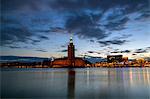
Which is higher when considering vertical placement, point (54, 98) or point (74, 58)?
point (74, 58)

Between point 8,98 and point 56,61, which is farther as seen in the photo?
point 56,61

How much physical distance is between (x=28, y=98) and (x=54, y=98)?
499 millimetres

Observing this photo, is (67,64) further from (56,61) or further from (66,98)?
(66,98)

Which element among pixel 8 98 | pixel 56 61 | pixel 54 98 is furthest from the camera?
pixel 56 61

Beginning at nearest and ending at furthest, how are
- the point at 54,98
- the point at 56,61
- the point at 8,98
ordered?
the point at 8,98 < the point at 54,98 < the point at 56,61

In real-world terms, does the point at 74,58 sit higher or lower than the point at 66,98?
higher

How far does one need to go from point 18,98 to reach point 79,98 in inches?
44.7

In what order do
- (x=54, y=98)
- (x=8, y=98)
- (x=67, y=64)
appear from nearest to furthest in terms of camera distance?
1. (x=8, y=98)
2. (x=54, y=98)
3. (x=67, y=64)

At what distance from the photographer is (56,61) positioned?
27391 millimetres

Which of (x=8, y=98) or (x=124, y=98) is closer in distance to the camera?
(x=8, y=98)

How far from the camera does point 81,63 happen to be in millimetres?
27547

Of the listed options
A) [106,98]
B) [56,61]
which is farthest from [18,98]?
[56,61]

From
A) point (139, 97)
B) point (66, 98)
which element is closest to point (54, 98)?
point (66, 98)

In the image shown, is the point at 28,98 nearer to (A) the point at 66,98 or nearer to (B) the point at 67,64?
(A) the point at 66,98
